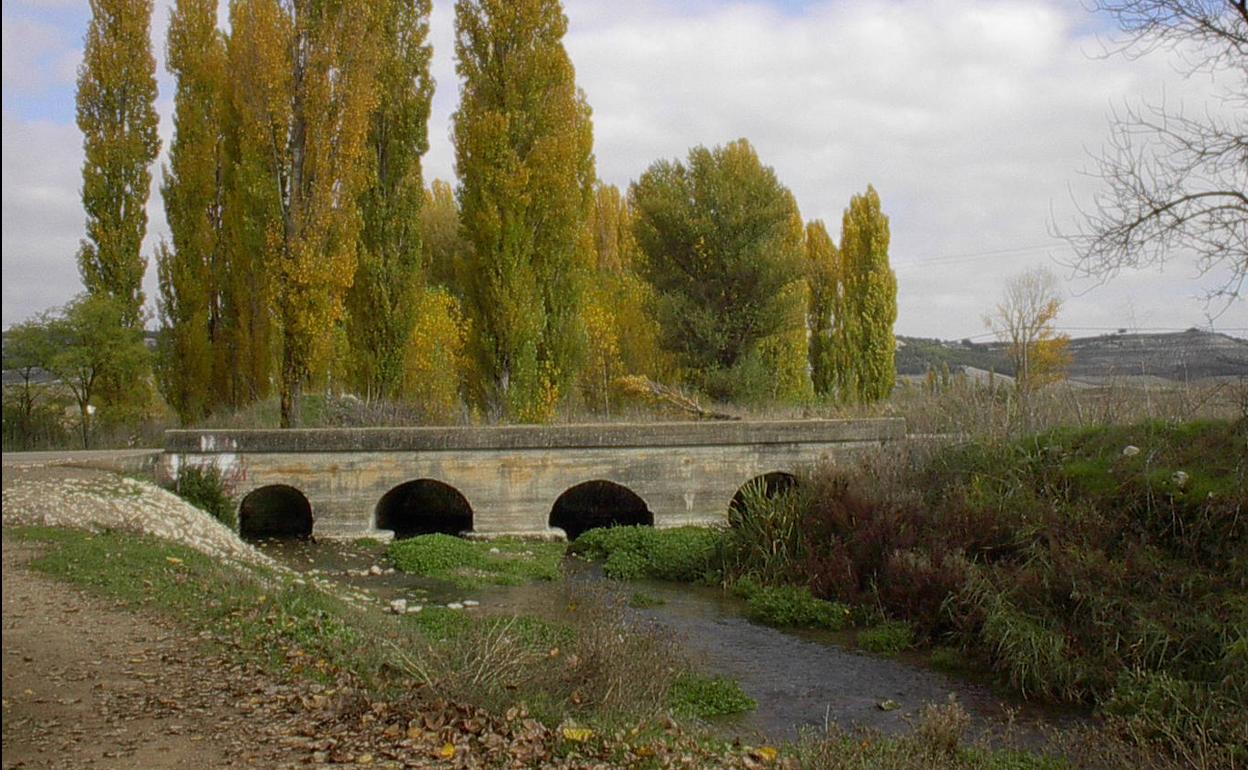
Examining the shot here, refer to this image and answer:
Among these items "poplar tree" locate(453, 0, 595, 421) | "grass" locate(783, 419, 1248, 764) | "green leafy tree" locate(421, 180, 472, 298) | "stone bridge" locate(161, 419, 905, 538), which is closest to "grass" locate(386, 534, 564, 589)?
"stone bridge" locate(161, 419, 905, 538)

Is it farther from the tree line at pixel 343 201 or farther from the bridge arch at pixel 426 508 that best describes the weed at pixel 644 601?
the tree line at pixel 343 201

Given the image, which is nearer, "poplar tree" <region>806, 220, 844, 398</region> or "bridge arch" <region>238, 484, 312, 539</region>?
"bridge arch" <region>238, 484, 312, 539</region>

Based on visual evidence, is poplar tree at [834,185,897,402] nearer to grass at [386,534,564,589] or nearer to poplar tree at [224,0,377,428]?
poplar tree at [224,0,377,428]

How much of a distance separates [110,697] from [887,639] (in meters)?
8.00

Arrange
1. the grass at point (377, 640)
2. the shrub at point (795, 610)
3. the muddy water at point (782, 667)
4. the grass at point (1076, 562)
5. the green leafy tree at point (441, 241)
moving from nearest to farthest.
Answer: the grass at point (377, 640)
the muddy water at point (782, 667)
the grass at point (1076, 562)
the shrub at point (795, 610)
the green leafy tree at point (441, 241)

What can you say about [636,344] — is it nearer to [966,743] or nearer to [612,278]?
[612,278]

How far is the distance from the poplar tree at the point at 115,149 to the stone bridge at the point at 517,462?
24.1 feet

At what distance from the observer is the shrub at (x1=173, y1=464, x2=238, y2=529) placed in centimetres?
1662

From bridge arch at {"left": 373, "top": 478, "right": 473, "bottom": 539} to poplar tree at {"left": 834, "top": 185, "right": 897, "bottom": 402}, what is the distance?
54.1 ft

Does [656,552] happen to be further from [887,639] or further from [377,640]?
[377,640]

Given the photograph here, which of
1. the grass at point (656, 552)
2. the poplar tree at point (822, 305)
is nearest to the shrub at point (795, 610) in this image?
the grass at point (656, 552)

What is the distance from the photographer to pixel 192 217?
23203 mm

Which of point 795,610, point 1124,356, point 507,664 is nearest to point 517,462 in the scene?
point 795,610

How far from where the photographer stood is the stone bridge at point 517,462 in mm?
17328
